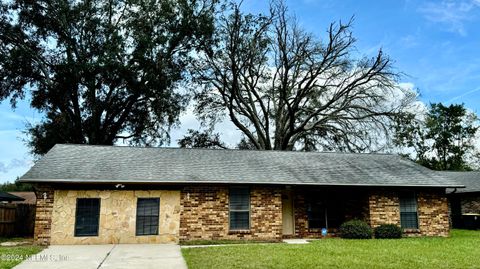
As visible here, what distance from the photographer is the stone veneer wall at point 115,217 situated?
44.5 ft

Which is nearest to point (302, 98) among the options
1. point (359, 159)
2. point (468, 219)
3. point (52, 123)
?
point (359, 159)

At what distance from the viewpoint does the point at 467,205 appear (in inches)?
964

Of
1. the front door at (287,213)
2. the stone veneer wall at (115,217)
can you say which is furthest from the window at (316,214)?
the stone veneer wall at (115,217)

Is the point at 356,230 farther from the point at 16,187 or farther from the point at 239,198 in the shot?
the point at 16,187

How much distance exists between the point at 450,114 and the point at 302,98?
24.9 m

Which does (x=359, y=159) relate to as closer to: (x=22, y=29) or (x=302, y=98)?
(x=302, y=98)

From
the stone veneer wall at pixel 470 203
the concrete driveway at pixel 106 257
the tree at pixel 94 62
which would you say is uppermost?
the tree at pixel 94 62

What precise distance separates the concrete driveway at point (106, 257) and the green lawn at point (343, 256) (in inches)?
23.4

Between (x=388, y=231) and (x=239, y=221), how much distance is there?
605 centimetres

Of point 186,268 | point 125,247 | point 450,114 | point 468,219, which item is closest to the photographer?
point 186,268

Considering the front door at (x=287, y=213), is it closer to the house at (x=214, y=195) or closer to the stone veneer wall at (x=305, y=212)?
the house at (x=214, y=195)

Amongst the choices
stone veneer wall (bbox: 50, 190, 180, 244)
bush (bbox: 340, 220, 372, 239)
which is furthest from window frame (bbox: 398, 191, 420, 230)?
stone veneer wall (bbox: 50, 190, 180, 244)

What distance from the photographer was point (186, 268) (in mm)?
8719

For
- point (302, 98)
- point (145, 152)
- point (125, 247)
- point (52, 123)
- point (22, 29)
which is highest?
point (22, 29)
